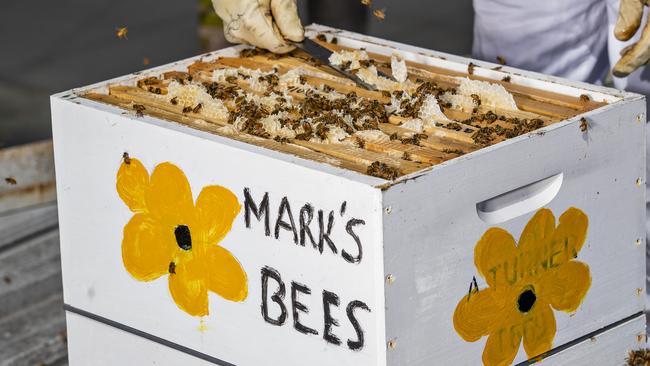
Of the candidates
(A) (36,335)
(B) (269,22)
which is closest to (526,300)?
(B) (269,22)

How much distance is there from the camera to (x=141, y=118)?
1.76 meters

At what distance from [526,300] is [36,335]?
5.62ft

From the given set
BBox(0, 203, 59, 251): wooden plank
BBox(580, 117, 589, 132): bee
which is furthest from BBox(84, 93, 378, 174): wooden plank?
BBox(0, 203, 59, 251): wooden plank

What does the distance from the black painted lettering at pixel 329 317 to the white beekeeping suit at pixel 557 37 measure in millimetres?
1100

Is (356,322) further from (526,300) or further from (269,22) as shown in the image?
(269,22)

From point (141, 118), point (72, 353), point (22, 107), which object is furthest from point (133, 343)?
point (22, 107)

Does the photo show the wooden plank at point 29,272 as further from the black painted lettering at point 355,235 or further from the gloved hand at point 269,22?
the black painted lettering at point 355,235

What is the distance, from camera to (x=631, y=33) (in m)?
2.06

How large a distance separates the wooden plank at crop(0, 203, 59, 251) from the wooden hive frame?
5.68 ft

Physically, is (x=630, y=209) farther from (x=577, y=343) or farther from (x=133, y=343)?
(x=133, y=343)

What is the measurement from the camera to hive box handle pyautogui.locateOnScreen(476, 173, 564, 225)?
1642 millimetres

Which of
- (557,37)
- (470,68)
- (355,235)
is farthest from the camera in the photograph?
(557,37)

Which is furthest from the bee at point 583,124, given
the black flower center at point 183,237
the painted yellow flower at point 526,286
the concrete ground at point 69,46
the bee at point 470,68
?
the concrete ground at point 69,46

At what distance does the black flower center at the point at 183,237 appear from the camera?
69.0 inches
